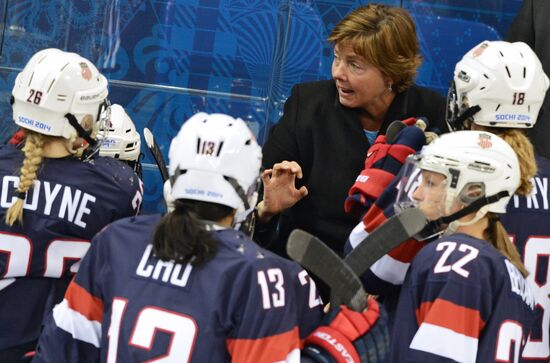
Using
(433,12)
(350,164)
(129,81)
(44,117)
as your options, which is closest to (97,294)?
(44,117)

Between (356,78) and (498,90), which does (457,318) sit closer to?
(498,90)

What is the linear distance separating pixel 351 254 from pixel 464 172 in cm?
46

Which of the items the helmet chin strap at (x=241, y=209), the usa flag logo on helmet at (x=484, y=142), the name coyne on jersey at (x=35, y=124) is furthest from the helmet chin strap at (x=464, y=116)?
the name coyne on jersey at (x=35, y=124)

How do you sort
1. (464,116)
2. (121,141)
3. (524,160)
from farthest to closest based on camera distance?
(121,141)
(464,116)
(524,160)

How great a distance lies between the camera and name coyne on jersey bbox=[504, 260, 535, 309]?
315 cm

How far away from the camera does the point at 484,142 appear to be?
3.38m

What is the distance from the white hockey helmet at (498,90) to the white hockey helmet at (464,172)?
0.40m

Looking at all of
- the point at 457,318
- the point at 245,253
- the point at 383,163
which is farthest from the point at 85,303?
the point at 383,163

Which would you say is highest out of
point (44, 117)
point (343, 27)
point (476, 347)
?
point (343, 27)

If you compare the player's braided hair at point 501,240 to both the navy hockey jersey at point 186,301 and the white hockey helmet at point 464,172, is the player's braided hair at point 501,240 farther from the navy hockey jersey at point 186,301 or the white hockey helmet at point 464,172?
the navy hockey jersey at point 186,301

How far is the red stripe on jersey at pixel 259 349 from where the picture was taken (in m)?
2.82

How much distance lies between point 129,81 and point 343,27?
1813 mm

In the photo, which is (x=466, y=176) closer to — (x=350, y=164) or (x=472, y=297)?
(x=472, y=297)

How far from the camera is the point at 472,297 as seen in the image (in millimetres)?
3080
